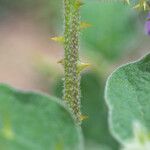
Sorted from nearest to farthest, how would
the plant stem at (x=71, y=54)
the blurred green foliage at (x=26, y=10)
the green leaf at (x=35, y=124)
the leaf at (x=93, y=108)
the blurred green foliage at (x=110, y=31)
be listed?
the green leaf at (x=35, y=124) < the plant stem at (x=71, y=54) < the leaf at (x=93, y=108) < the blurred green foliage at (x=110, y=31) < the blurred green foliage at (x=26, y=10)

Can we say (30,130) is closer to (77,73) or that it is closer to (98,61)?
(77,73)

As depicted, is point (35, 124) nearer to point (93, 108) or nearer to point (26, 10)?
point (93, 108)

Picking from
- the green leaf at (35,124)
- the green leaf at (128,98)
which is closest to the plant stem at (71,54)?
the green leaf at (128,98)

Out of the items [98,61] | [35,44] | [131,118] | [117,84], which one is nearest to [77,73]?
[117,84]

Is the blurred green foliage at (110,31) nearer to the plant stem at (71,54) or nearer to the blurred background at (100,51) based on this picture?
the blurred background at (100,51)

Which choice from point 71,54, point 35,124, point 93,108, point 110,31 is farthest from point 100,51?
point 35,124

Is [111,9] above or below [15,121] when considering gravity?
below
